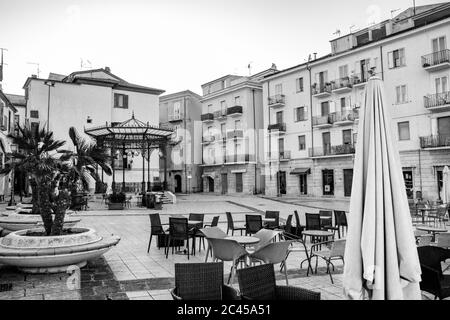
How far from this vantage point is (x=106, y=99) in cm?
3553

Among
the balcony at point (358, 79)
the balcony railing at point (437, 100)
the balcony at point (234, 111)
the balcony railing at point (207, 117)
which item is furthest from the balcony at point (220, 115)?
the balcony railing at point (437, 100)

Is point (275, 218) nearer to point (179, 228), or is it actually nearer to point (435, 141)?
point (179, 228)

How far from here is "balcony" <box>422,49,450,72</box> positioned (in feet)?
77.2

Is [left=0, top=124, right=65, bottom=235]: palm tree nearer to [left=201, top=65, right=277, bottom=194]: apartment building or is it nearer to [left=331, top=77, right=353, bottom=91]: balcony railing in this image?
[left=331, top=77, right=353, bottom=91]: balcony railing

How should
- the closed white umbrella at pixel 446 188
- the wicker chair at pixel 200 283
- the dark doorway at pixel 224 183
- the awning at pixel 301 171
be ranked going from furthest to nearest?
the dark doorway at pixel 224 183
the awning at pixel 301 171
the closed white umbrella at pixel 446 188
the wicker chair at pixel 200 283

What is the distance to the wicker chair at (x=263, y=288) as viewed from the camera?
3551 mm

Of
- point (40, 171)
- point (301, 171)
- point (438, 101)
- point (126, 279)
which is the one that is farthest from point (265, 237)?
point (301, 171)

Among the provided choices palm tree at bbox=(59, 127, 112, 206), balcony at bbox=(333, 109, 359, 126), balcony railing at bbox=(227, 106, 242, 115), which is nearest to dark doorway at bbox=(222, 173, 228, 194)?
balcony railing at bbox=(227, 106, 242, 115)

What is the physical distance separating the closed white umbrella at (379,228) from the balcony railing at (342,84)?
2720 cm

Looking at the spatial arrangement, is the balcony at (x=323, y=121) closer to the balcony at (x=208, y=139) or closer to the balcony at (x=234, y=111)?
the balcony at (x=234, y=111)

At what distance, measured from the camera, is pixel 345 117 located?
29.5 meters

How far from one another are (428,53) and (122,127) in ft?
67.1
